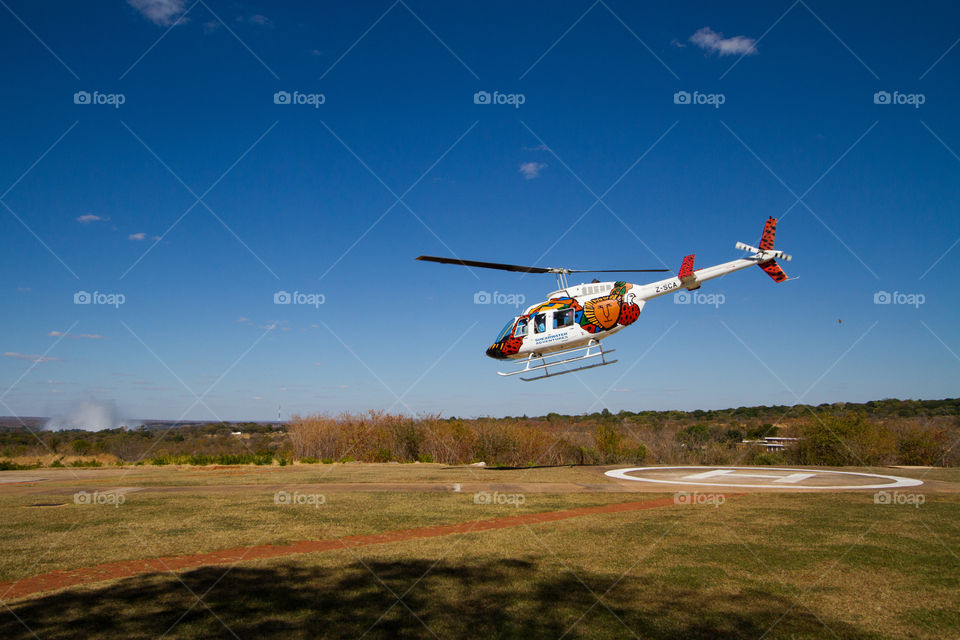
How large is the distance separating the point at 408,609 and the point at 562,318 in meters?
14.8

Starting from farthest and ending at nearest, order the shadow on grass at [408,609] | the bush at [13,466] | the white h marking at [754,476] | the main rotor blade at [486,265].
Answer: the bush at [13,466], the white h marking at [754,476], the main rotor blade at [486,265], the shadow on grass at [408,609]

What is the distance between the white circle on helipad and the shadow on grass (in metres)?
12.7

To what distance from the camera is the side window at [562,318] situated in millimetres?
21125

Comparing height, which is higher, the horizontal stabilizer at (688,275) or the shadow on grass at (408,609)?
the horizontal stabilizer at (688,275)

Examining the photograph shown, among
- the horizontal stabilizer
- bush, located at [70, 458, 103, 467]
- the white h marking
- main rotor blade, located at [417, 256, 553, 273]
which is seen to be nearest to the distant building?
the white h marking

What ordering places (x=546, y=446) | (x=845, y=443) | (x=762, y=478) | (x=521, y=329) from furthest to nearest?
(x=546, y=446)
(x=845, y=443)
(x=521, y=329)
(x=762, y=478)

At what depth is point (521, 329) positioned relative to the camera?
873 inches

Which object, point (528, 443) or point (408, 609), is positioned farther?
point (528, 443)

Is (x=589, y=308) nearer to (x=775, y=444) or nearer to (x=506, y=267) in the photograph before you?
(x=506, y=267)

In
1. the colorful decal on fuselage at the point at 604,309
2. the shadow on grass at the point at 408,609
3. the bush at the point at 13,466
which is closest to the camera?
the shadow on grass at the point at 408,609

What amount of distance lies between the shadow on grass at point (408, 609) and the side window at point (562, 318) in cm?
1266

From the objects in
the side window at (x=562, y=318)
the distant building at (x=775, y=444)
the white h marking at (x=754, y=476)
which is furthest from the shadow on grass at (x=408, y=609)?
the distant building at (x=775, y=444)

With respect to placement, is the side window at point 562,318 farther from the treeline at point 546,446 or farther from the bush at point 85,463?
the bush at point 85,463

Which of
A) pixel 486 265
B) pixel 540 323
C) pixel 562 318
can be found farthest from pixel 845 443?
pixel 486 265
